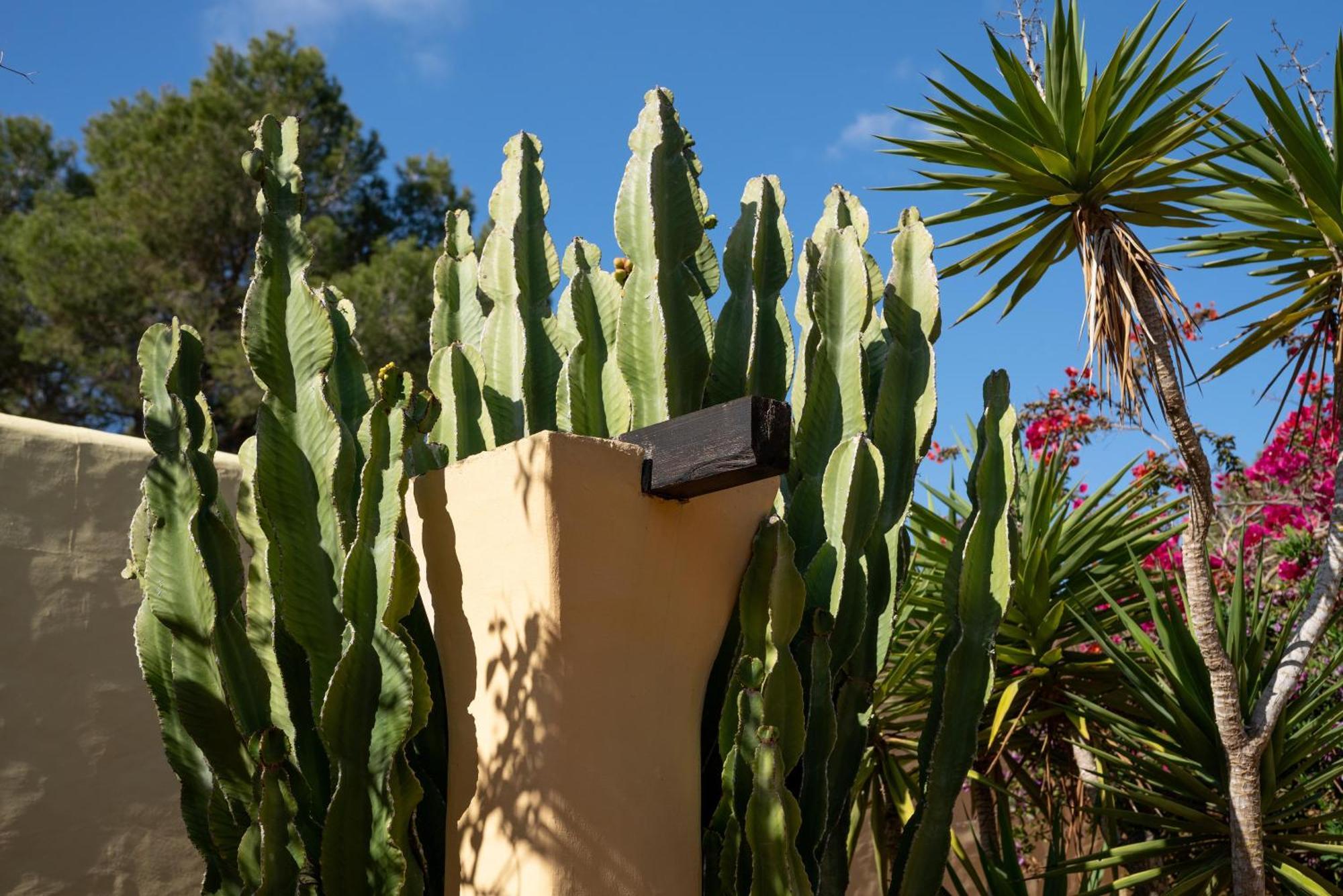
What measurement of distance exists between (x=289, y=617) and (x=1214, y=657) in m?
3.16

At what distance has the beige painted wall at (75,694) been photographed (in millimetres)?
4066

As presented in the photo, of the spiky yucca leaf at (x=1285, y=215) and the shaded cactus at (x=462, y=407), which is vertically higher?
the spiky yucca leaf at (x=1285, y=215)

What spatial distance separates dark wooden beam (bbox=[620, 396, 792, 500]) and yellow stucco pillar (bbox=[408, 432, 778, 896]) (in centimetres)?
7

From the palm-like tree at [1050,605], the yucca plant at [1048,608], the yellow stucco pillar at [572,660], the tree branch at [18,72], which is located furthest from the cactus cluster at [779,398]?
the yucca plant at [1048,608]

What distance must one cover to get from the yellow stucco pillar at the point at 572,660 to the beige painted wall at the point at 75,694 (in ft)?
5.56

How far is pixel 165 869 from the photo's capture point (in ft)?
14.1

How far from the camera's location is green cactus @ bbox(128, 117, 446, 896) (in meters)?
2.82

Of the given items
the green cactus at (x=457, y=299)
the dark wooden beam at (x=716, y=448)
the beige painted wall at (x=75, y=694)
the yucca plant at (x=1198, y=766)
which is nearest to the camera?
the dark wooden beam at (x=716, y=448)

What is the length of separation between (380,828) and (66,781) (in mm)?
1830

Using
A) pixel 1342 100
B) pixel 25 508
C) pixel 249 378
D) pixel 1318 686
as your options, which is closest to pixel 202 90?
pixel 249 378

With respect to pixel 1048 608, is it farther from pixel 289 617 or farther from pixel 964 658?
pixel 289 617

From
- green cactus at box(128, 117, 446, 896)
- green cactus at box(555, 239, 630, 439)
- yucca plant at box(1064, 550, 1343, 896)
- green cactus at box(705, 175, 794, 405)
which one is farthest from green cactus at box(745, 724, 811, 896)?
yucca plant at box(1064, 550, 1343, 896)

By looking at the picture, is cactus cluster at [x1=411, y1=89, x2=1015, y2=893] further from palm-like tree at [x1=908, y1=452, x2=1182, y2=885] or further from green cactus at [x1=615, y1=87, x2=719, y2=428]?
palm-like tree at [x1=908, y1=452, x2=1182, y2=885]

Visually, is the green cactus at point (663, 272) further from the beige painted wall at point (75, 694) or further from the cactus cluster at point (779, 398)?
the beige painted wall at point (75, 694)
